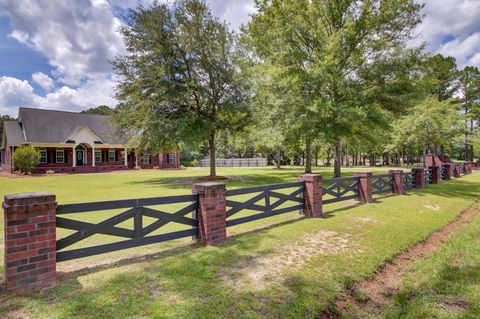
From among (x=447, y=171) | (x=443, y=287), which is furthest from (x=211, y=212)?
(x=447, y=171)

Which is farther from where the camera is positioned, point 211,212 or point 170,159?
point 170,159

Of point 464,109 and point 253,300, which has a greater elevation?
point 464,109

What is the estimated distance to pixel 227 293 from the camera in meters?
Answer: 3.60

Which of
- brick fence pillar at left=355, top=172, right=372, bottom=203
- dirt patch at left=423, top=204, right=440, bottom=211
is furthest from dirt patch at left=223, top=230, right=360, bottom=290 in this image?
dirt patch at left=423, top=204, right=440, bottom=211

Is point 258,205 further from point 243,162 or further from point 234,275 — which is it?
point 243,162

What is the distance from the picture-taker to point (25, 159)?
80.0 ft

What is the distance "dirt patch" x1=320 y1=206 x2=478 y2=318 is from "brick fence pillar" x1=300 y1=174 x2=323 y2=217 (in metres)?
2.55

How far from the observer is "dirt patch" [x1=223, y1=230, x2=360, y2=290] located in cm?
399

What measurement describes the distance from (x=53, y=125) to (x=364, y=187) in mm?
32936

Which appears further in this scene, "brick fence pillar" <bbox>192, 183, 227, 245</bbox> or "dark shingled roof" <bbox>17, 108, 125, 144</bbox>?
"dark shingled roof" <bbox>17, 108, 125, 144</bbox>

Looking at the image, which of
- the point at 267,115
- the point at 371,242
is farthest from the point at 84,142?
the point at 371,242

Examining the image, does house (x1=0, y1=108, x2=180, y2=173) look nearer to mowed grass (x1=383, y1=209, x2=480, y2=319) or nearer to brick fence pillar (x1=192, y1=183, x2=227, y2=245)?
brick fence pillar (x1=192, y1=183, x2=227, y2=245)

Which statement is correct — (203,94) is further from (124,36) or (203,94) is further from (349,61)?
(349,61)

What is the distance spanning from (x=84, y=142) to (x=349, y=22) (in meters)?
28.4
